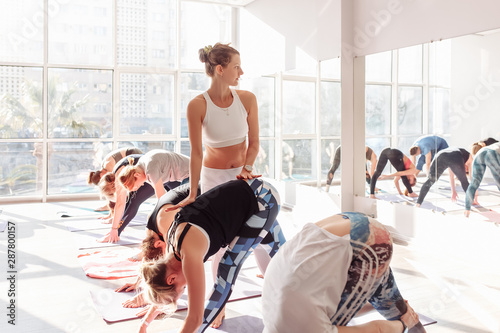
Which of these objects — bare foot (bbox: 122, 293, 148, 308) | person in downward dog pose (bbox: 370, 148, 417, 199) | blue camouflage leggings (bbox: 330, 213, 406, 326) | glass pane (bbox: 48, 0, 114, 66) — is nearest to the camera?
blue camouflage leggings (bbox: 330, 213, 406, 326)

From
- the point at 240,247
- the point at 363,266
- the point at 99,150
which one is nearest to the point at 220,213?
the point at 240,247

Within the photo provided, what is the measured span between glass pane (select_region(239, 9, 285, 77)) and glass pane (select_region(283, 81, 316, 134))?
39 cm

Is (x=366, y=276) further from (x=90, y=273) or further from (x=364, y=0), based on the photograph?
(x=364, y=0)

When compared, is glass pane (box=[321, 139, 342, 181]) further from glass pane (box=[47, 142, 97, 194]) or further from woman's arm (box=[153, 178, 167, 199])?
glass pane (box=[47, 142, 97, 194])

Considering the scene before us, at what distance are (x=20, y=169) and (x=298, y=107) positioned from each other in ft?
12.6

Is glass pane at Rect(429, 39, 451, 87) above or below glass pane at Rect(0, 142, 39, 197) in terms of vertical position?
above

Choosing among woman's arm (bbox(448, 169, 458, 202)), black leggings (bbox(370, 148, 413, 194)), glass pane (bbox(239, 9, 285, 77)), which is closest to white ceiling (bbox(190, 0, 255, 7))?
glass pane (bbox(239, 9, 285, 77))

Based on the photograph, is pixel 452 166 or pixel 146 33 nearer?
pixel 452 166

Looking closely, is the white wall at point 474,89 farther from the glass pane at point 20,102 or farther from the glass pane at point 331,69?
the glass pane at point 20,102

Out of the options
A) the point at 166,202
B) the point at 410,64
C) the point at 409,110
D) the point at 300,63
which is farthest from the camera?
the point at 300,63

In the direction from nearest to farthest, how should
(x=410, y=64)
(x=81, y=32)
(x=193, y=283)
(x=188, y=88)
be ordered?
(x=193, y=283) → (x=410, y=64) → (x=81, y=32) → (x=188, y=88)

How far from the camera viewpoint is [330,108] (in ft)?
16.9

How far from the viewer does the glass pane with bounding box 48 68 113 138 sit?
21.8 feet

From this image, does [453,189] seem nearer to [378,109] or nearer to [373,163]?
[373,163]
